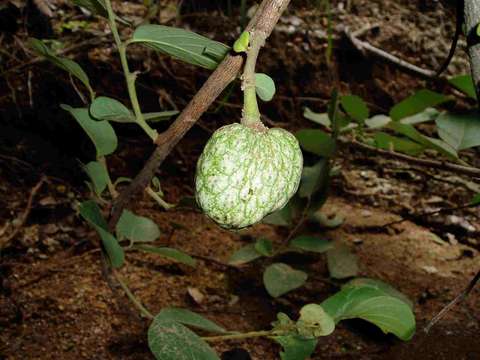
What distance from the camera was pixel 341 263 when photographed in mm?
1638

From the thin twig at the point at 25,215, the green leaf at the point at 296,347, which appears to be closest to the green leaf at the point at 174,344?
the green leaf at the point at 296,347

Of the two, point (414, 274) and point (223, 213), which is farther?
point (414, 274)

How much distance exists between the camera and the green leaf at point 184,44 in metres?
0.82

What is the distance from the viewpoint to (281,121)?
237 cm

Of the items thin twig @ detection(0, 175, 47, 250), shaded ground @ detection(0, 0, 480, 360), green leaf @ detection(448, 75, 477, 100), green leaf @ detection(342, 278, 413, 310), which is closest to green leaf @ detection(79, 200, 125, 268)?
shaded ground @ detection(0, 0, 480, 360)

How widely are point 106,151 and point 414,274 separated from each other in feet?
4.00

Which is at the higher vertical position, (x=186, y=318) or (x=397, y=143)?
(x=397, y=143)

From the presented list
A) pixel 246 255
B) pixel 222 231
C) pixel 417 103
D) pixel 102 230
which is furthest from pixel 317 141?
pixel 102 230

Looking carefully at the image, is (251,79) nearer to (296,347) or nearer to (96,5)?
(96,5)

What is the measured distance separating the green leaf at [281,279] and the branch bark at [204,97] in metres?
0.53

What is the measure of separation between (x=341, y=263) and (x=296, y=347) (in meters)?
0.68

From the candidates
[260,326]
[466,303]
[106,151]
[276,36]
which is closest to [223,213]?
[106,151]

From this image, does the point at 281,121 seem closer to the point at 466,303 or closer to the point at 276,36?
the point at 276,36

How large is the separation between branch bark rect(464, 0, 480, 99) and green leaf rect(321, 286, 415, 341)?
1.54 feet
